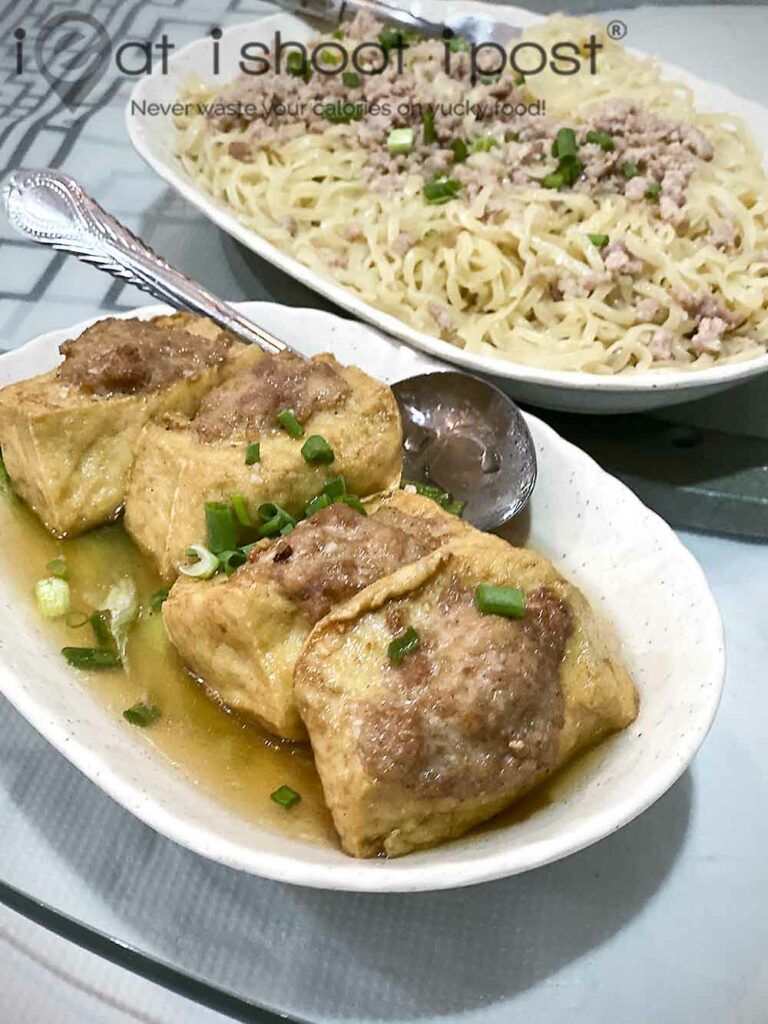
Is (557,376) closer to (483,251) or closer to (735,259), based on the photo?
(483,251)

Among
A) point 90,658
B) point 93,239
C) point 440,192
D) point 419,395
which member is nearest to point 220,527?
point 90,658

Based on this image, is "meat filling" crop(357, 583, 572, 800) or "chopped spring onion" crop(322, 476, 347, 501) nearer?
"meat filling" crop(357, 583, 572, 800)

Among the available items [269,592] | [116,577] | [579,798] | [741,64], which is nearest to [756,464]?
[579,798]

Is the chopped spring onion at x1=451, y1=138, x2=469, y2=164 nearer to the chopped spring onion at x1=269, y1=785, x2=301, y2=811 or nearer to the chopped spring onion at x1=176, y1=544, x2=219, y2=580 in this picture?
the chopped spring onion at x1=176, y1=544, x2=219, y2=580

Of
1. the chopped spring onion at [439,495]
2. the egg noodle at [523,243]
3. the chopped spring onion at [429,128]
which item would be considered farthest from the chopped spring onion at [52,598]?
the chopped spring onion at [429,128]

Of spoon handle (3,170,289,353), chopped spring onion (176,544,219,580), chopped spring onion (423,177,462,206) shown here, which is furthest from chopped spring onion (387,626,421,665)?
chopped spring onion (423,177,462,206)
